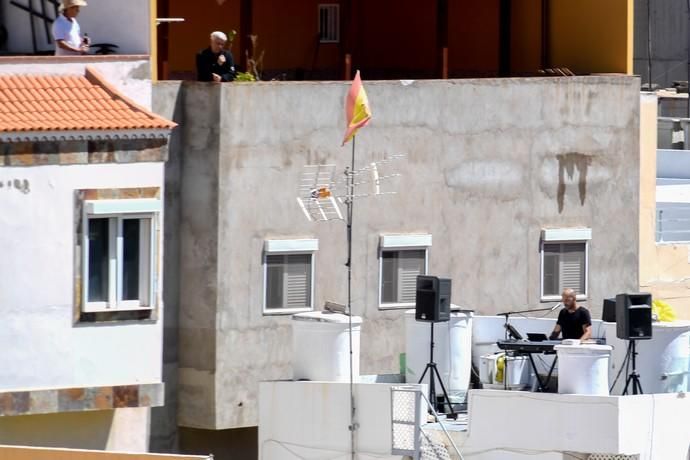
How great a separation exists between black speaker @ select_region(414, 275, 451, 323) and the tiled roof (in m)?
3.75

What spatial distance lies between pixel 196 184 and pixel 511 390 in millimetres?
4789

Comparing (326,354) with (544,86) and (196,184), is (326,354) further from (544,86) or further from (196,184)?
(544,86)

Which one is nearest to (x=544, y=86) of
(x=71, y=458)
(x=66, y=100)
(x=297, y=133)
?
(x=297, y=133)

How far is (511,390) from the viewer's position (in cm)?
3212

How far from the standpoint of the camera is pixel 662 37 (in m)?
48.5

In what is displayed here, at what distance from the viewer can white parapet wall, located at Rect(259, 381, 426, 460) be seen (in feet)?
105

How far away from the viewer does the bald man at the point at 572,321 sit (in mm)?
32656

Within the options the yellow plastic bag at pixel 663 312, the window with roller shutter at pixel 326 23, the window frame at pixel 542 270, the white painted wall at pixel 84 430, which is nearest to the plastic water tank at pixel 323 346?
the white painted wall at pixel 84 430

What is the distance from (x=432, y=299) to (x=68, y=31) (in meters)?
5.59

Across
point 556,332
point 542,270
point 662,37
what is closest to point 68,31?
point 556,332

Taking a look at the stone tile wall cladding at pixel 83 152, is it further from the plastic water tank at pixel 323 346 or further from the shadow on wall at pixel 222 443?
the shadow on wall at pixel 222 443

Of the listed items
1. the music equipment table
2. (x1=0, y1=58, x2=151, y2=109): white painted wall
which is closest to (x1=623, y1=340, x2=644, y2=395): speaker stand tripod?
the music equipment table

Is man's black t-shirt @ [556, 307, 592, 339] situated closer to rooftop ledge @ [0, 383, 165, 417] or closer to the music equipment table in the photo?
the music equipment table

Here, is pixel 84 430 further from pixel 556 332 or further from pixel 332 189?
pixel 556 332
